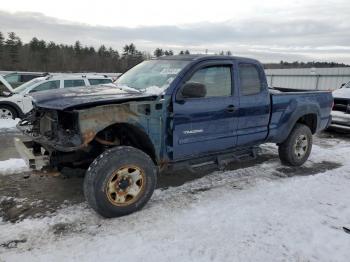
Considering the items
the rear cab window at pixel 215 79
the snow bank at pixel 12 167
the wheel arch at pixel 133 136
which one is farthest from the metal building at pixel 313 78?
the wheel arch at pixel 133 136

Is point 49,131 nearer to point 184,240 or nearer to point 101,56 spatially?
point 184,240

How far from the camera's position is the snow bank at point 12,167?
19.7 feet

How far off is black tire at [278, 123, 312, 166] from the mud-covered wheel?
3071 millimetres

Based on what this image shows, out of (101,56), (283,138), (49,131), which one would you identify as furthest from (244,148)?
(101,56)

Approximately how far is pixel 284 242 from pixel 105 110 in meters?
2.40

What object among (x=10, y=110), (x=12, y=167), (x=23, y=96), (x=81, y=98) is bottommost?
(x=12, y=167)

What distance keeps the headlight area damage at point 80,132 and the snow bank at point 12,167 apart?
1.34 m

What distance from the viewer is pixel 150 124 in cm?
452

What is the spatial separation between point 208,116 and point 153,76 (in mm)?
988

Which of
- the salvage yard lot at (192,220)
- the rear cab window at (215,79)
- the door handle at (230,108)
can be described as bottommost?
the salvage yard lot at (192,220)

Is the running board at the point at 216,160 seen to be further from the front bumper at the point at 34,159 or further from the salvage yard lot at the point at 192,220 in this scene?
the front bumper at the point at 34,159

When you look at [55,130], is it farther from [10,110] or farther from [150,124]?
[10,110]

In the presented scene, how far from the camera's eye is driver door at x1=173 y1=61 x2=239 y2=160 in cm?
480

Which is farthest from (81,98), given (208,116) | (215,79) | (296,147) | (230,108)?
(296,147)
